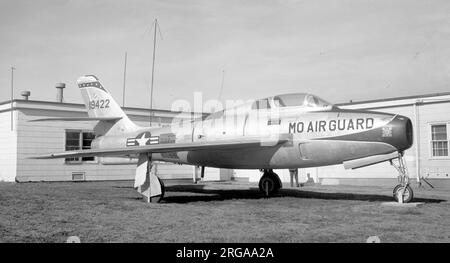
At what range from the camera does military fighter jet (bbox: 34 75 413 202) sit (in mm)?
11250

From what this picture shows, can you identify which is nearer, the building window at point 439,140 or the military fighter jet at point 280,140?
the military fighter jet at point 280,140

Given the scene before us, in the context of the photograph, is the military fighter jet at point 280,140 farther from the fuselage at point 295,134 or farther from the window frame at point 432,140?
the window frame at point 432,140

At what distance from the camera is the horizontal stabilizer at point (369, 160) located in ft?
36.9

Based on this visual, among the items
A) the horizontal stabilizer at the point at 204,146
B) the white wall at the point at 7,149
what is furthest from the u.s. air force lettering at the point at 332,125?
the white wall at the point at 7,149

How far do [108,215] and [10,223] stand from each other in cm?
186

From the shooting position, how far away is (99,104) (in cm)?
1798

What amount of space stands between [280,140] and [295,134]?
1.47ft

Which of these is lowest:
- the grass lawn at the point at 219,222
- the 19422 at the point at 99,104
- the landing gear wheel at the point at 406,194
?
the grass lawn at the point at 219,222

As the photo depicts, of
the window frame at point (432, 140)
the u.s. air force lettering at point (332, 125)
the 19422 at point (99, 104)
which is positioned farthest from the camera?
the window frame at point (432, 140)

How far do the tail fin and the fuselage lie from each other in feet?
9.61

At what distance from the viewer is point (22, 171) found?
73.6ft

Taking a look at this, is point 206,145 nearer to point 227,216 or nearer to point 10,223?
point 227,216

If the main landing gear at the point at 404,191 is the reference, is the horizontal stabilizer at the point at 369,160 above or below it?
above
